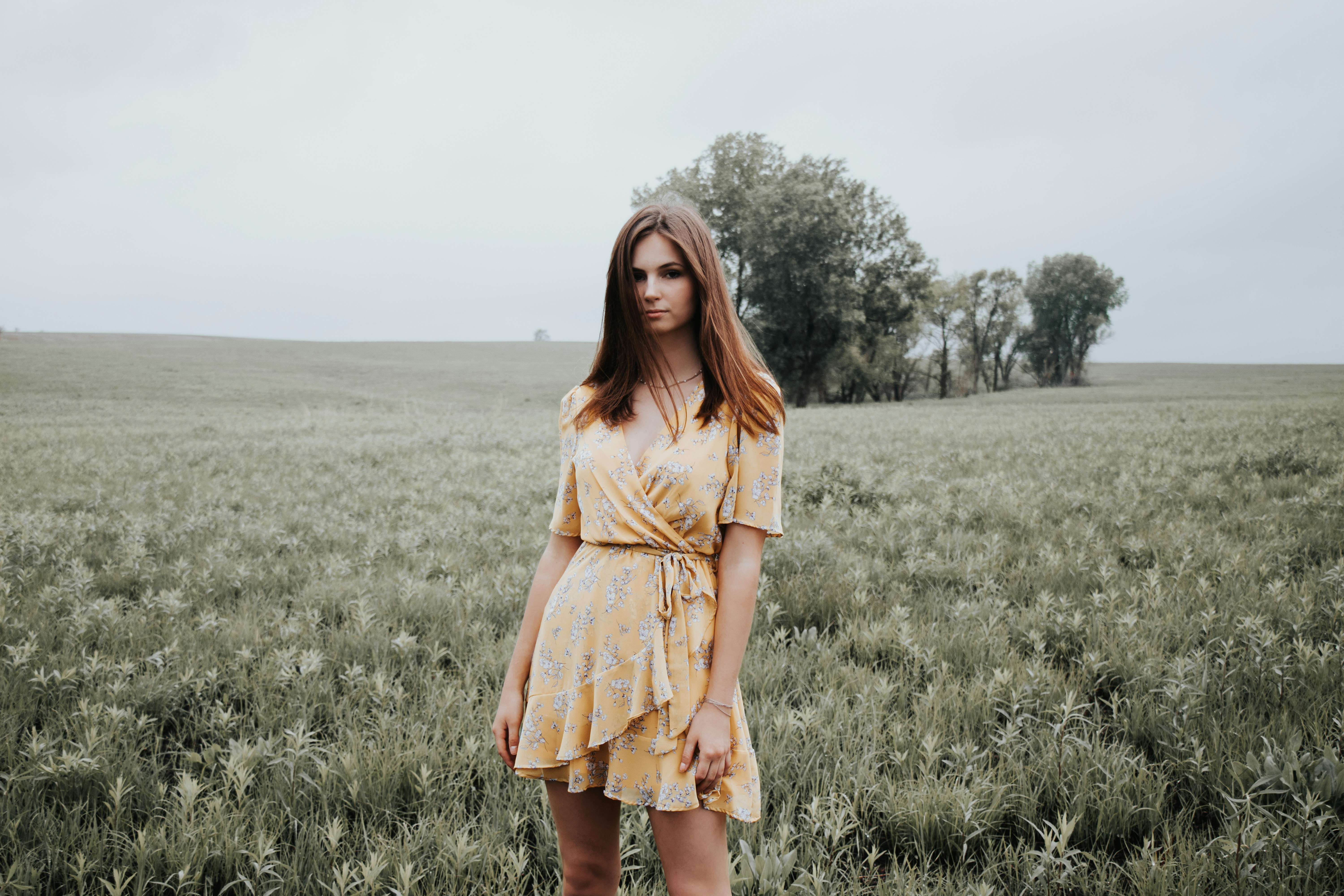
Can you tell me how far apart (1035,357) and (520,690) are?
80030 mm


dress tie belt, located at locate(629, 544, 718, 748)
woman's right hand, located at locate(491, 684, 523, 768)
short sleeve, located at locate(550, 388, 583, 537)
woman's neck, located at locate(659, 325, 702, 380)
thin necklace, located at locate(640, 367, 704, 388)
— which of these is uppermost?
woman's neck, located at locate(659, 325, 702, 380)

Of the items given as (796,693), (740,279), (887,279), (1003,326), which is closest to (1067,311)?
(1003,326)

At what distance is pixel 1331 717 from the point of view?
3246mm

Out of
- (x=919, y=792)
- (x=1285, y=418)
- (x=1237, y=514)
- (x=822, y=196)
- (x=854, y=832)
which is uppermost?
(x=822, y=196)

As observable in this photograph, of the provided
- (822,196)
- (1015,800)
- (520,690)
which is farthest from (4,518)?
(822,196)

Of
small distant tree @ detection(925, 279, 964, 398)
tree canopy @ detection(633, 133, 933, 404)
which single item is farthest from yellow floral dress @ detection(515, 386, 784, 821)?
small distant tree @ detection(925, 279, 964, 398)

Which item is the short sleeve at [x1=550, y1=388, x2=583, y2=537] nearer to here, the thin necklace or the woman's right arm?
the woman's right arm

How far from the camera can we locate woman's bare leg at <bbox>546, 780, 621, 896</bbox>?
197cm

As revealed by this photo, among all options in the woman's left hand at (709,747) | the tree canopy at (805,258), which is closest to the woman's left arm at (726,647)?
the woman's left hand at (709,747)

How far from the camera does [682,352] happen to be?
2154 millimetres

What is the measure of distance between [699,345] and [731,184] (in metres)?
42.6

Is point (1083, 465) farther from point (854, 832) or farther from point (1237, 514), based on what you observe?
point (854, 832)

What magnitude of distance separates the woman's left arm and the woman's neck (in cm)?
55

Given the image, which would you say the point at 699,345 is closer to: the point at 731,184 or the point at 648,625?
the point at 648,625
